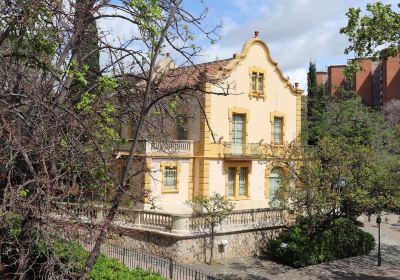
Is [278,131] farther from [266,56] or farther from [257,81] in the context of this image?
[266,56]

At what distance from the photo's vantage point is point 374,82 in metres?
76.5

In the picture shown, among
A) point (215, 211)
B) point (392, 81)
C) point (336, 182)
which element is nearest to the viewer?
point (215, 211)

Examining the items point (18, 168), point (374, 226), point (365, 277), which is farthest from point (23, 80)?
point (374, 226)

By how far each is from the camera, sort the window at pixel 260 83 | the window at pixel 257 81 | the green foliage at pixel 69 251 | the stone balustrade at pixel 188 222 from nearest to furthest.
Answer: the green foliage at pixel 69 251, the stone balustrade at pixel 188 222, the window at pixel 257 81, the window at pixel 260 83

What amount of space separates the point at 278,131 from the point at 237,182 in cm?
476

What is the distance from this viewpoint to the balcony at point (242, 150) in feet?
88.3

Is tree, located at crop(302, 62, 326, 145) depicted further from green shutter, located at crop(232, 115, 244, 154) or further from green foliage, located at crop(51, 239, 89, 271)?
green foliage, located at crop(51, 239, 89, 271)

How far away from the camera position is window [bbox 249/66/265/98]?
93.2 ft

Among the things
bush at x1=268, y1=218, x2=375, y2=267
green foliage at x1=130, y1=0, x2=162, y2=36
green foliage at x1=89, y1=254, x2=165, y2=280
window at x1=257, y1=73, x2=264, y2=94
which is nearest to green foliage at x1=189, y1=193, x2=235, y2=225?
bush at x1=268, y1=218, x2=375, y2=267

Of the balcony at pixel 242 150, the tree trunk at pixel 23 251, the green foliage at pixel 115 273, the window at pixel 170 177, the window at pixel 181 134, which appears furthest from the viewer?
the window at pixel 181 134

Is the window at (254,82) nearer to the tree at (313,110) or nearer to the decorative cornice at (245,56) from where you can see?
the decorative cornice at (245,56)

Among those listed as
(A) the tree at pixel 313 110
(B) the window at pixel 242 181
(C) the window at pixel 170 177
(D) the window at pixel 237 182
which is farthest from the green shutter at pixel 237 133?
(A) the tree at pixel 313 110

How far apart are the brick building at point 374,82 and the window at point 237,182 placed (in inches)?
1895

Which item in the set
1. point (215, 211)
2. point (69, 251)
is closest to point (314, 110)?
point (215, 211)
